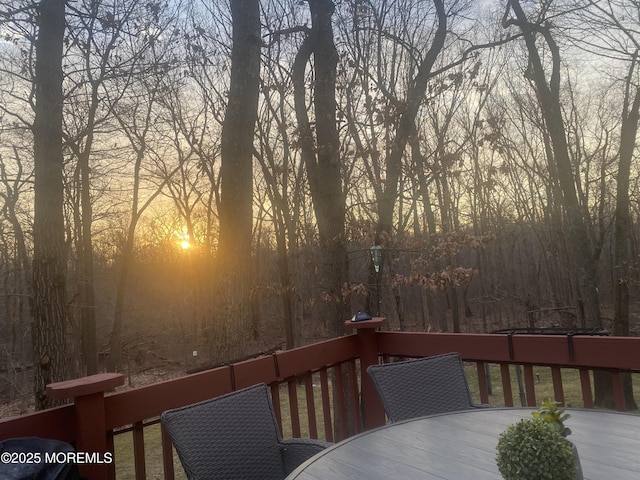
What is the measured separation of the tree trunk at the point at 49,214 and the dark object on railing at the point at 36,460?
3568mm

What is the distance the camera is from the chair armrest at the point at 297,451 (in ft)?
6.37

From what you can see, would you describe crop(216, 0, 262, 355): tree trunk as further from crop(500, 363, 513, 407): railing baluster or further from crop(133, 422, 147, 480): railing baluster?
crop(500, 363, 513, 407): railing baluster

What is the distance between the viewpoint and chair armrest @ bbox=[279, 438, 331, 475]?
6.37ft

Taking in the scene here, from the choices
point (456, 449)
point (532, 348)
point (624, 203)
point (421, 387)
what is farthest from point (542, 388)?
point (456, 449)

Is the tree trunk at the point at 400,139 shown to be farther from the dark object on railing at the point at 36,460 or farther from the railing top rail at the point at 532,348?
the dark object on railing at the point at 36,460

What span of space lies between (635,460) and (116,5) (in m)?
7.92

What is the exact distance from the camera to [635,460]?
1328mm

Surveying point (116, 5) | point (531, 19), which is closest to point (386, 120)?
point (531, 19)

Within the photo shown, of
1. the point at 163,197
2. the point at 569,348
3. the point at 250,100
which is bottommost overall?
the point at 569,348

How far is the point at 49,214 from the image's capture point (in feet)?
15.9

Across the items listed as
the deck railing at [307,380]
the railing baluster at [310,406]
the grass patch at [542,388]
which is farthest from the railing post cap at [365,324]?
the grass patch at [542,388]

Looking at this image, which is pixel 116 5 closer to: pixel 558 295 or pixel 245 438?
pixel 245 438

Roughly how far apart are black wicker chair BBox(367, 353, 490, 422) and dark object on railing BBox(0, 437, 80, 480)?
120 cm

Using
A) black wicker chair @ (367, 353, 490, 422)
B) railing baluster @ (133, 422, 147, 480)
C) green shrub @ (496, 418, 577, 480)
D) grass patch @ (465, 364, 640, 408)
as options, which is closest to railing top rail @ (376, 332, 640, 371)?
black wicker chair @ (367, 353, 490, 422)
